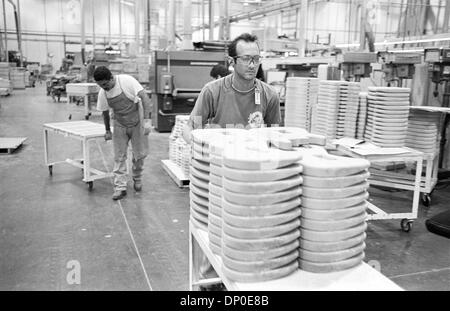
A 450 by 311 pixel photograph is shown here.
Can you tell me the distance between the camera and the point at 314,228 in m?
1.35

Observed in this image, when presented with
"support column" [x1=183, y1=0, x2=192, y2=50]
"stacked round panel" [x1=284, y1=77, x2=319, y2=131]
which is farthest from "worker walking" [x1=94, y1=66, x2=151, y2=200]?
"support column" [x1=183, y1=0, x2=192, y2=50]

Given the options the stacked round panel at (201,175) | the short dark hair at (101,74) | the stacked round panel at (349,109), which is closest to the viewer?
the stacked round panel at (201,175)

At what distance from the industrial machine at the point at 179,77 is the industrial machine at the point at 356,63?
3.98 meters

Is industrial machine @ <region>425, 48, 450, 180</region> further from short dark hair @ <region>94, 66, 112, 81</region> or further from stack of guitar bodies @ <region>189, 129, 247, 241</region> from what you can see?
stack of guitar bodies @ <region>189, 129, 247, 241</region>

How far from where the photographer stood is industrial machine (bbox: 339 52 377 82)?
5.22 metres

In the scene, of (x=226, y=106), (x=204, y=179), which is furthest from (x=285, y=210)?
(x=226, y=106)

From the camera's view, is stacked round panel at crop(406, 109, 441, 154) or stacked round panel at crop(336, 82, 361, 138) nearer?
stacked round panel at crop(336, 82, 361, 138)

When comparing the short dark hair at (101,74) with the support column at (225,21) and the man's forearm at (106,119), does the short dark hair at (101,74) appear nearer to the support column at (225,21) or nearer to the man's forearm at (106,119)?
the man's forearm at (106,119)

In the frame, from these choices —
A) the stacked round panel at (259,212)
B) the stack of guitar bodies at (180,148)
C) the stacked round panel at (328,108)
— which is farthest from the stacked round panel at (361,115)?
the stacked round panel at (259,212)

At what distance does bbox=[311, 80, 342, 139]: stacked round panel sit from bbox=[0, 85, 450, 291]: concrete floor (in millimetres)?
1160

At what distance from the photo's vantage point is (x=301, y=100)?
5035 mm

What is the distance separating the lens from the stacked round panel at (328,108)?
4168 mm

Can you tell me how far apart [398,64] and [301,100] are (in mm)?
1554
